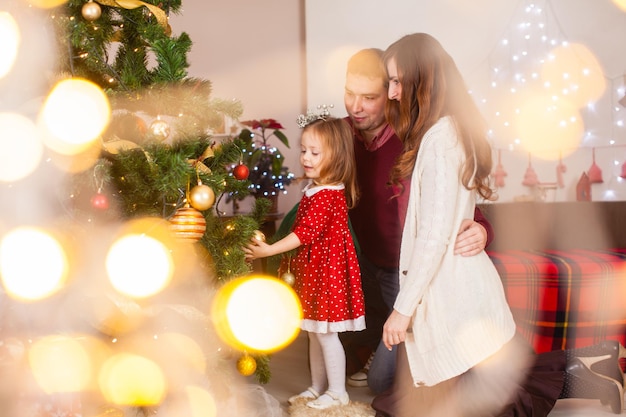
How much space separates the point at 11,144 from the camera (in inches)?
49.2

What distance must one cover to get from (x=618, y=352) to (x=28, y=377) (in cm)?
173

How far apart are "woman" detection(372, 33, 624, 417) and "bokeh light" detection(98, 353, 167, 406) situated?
2.03 feet

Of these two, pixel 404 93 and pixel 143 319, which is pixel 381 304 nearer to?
pixel 404 93

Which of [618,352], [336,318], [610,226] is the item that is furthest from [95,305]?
[610,226]

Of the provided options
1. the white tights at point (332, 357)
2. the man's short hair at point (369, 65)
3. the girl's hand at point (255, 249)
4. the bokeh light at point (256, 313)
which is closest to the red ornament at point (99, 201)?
the bokeh light at point (256, 313)

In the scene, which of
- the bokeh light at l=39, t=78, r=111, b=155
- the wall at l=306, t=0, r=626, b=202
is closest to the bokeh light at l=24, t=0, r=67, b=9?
the bokeh light at l=39, t=78, r=111, b=155

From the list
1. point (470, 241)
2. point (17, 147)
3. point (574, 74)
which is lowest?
point (470, 241)

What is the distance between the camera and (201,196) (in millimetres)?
1371

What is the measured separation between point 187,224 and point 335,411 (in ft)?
2.99

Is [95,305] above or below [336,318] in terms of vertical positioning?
above

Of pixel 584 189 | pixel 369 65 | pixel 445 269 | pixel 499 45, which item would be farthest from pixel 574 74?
pixel 445 269

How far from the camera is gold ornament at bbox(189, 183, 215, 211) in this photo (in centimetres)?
137

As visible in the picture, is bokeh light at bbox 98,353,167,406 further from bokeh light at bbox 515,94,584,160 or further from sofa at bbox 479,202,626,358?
bokeh light at bbox 515,94,584,160

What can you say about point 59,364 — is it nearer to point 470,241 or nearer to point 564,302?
point 470,241
